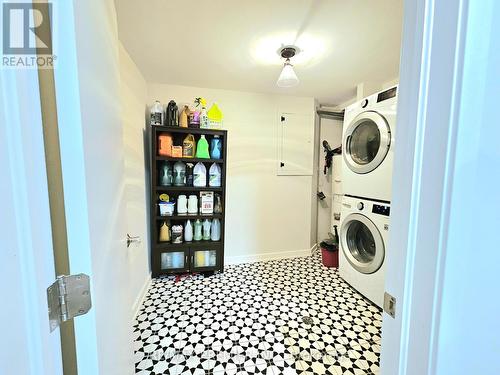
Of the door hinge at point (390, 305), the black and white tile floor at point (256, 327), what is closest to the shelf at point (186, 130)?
the black and white tile floor at point (256, 327)

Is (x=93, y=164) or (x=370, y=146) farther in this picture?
→ (x=370, y=146)

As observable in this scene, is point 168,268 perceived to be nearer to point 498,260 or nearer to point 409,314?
point 409,314

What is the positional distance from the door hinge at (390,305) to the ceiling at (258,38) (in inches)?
57.2

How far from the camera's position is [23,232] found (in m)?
0.34

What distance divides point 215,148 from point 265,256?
151 centimetres

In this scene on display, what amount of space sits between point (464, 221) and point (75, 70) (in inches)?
33.2

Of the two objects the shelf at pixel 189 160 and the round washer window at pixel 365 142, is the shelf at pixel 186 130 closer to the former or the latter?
the shelf at pixel 189 160

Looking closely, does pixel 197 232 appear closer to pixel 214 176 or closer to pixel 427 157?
pixel 214 176

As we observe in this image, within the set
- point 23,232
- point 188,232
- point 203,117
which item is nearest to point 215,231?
point 188,232

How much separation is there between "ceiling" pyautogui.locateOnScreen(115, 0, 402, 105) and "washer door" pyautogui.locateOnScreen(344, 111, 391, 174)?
0.49 metres

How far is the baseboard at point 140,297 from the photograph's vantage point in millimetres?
1742

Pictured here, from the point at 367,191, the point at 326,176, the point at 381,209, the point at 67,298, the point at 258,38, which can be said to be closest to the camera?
the point at 67,298

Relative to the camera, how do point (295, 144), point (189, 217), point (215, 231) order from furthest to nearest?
1. point (295, 144)
2. point (215, 231)
3. point (189, 217)

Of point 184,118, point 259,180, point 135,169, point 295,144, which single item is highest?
point 184,118
